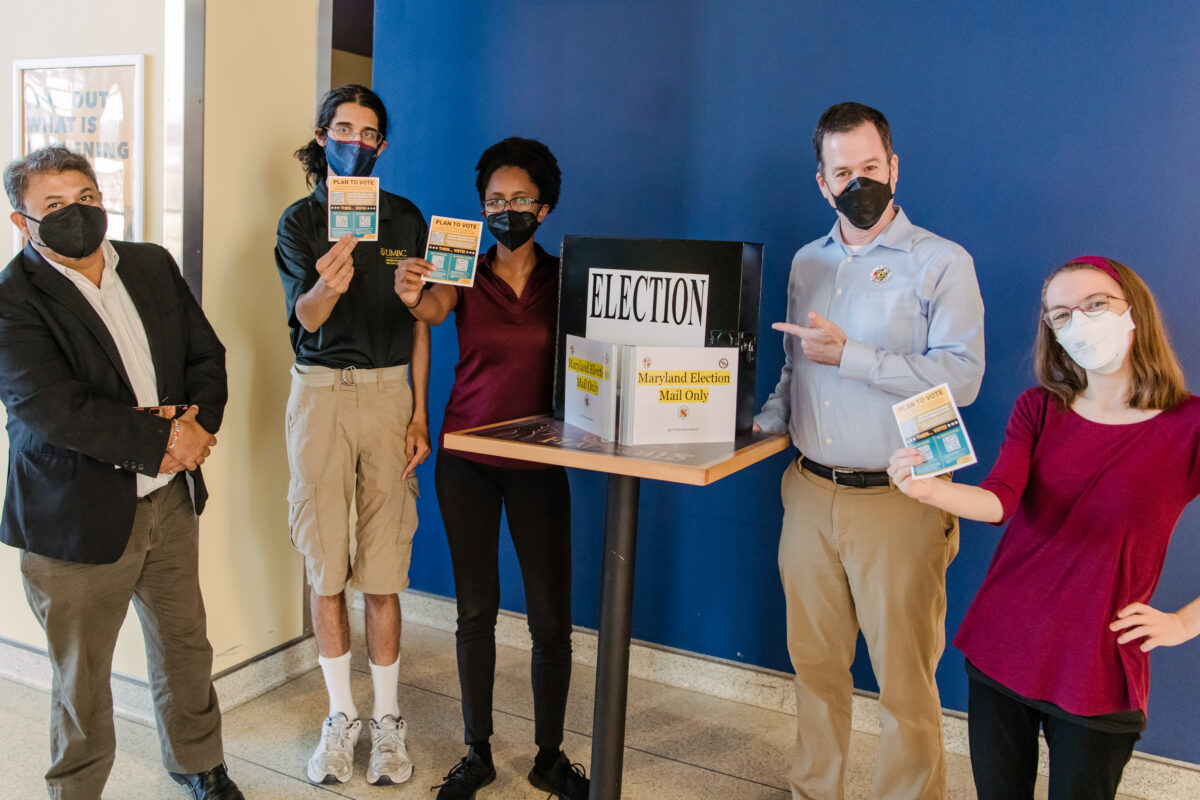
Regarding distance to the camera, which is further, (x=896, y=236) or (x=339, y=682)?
(x=339, y=682)

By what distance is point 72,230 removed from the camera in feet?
6.84

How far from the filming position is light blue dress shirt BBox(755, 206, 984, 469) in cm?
203

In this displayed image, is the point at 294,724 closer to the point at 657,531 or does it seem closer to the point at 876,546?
the point at 657,531

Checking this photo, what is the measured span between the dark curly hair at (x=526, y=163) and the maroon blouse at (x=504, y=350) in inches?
8.9

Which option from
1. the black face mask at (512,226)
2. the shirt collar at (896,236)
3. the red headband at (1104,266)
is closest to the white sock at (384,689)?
the black face mask at (512,226)

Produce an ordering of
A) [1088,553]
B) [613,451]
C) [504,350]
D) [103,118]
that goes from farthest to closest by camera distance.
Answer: [103,118] → [504,350] → [613,451] → [1088,553]

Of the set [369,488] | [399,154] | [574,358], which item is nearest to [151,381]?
[369,488]

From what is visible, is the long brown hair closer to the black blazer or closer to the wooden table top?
the wooden table top

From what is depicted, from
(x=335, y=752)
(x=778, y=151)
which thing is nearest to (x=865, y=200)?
(x=778, y=151)

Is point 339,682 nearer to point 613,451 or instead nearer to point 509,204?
point 613,451

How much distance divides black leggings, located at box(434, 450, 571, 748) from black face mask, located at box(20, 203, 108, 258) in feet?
3.32

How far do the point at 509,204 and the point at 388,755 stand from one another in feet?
5.36

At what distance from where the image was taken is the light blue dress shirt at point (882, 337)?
2.03 m

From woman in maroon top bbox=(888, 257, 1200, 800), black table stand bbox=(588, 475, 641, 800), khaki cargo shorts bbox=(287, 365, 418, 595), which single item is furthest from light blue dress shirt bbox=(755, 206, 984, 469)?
khaki cargo shorts bbox=(287, 365, 418, 595)
